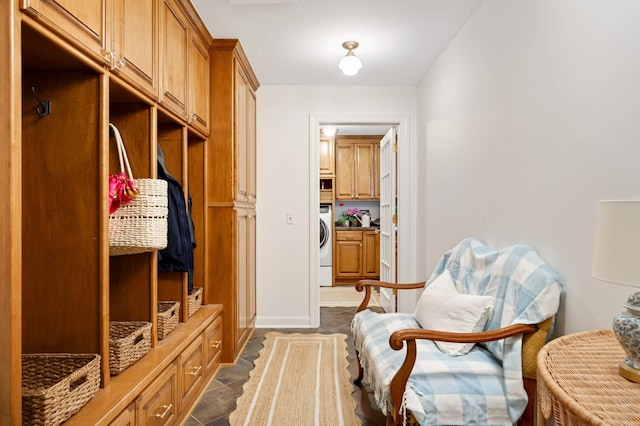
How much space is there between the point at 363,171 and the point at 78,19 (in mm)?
5312

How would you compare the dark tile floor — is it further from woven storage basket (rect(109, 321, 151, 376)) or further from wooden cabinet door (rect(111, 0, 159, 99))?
wooden cabinet door (rect(111, 0, 159, 99))

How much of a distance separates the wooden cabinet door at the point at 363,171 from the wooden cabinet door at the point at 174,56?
13.8ft

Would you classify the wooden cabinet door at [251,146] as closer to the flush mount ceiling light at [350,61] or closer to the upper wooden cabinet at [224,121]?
the upper wooden cabinet at [224,121]

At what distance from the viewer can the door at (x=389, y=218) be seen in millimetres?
4145

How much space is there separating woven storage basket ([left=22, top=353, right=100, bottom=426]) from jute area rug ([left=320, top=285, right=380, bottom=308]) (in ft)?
11.8

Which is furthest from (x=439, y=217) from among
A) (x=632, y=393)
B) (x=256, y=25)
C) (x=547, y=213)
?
(x=632, y=393)

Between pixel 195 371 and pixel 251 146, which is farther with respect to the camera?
pixel 251 146

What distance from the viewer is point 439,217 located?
329 centimetres

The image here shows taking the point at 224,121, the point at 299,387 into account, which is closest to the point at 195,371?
the point at 299,387

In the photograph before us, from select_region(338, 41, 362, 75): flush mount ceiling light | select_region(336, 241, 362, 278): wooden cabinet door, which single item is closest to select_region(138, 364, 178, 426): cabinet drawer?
select_region(338, 41, 362, 75): flush mount ceiling light

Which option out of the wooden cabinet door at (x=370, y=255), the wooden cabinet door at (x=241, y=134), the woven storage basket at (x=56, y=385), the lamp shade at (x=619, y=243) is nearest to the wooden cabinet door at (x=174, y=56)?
the wooden cabinet door at (x=241, y=134)

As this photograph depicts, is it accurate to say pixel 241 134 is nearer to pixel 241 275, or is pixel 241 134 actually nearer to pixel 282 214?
pixel 282 214

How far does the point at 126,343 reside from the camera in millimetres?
1695

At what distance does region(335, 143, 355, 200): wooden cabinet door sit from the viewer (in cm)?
638
